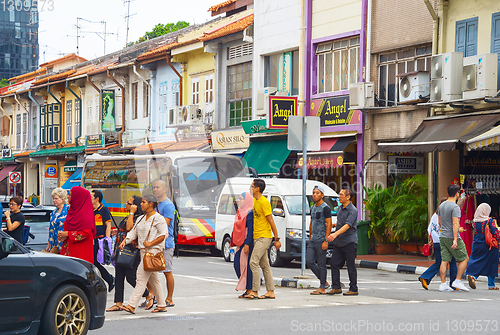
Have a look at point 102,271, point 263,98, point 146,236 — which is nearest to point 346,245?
point 146,236

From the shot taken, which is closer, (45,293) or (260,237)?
(45,293)

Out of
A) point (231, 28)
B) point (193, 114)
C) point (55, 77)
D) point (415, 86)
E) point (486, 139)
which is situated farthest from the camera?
point (55, 77)

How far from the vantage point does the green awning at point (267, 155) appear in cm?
2528

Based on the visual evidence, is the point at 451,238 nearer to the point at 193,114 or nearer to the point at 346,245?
the point at 346,245

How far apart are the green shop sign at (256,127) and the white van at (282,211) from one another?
618 cm

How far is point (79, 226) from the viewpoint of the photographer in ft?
33.0

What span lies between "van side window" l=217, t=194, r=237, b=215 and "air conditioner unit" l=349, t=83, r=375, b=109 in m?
4.92

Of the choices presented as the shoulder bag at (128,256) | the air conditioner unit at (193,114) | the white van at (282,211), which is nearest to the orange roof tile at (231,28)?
the air conditioner unit at (193,114)

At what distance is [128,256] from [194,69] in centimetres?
2346

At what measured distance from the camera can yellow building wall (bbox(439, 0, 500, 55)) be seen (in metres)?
18.0

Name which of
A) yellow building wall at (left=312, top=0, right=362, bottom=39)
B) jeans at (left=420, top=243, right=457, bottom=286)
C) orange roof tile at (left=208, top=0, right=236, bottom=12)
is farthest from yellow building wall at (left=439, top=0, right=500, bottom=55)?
orange roof tile at (left=208, top=0, right=236, bottom=12)

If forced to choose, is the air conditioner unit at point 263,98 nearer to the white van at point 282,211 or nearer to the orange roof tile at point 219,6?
the white van at point 282,211

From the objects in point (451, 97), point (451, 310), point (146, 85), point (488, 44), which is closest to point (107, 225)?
point (451, 310)

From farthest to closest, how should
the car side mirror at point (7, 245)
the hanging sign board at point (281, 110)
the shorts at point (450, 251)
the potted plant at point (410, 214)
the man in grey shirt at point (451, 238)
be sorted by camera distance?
the hanging sign board at point (281, 110) < the potted plant at point (410, 214) < the shorts at point (450, 251) < the man in grey shirt at point (451, 238) < the car side mirror at point (7, 245)
